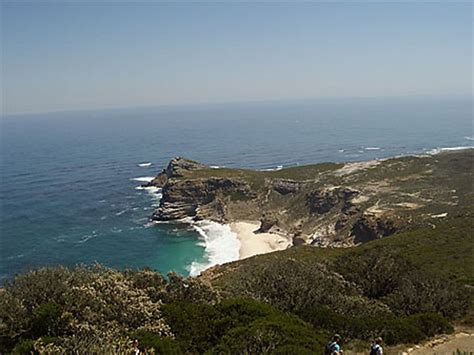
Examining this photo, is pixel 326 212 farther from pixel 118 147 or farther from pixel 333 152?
pixel 118 147

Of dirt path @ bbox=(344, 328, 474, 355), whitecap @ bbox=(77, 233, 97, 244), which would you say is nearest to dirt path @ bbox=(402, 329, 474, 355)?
dirt path @ bbox=(344, 328, 474, 355)

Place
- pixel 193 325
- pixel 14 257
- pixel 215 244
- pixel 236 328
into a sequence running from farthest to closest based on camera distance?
pixel 215 244 → pixel 14 257 → pixel 193 325 → pixel 236 328

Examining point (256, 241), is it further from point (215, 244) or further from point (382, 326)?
point (382, 326)

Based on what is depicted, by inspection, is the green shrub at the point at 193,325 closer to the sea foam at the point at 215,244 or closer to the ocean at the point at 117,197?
the sea foam at the point at 215,244

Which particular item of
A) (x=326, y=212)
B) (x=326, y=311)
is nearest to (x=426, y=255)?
(x=326, y=311)

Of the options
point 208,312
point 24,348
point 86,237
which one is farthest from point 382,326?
point 86,237
